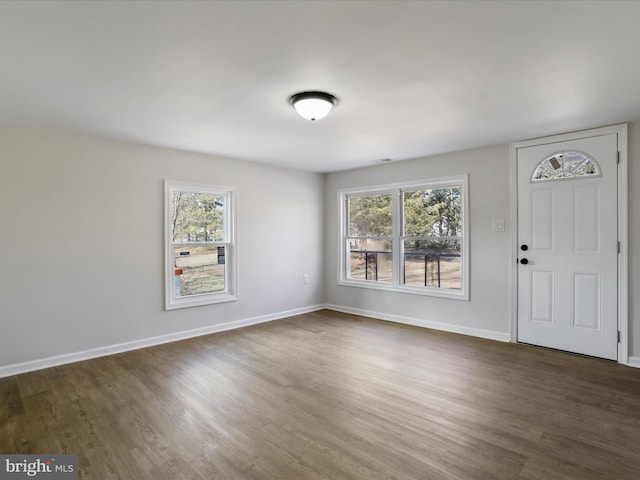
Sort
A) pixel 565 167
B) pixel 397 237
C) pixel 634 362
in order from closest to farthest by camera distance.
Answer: pixel 634 362
pixel 565 167
pixel 397 237

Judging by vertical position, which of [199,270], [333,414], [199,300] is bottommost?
[333,414]

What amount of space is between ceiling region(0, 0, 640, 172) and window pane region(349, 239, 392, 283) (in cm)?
226

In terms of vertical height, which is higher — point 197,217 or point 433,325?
point 197,217

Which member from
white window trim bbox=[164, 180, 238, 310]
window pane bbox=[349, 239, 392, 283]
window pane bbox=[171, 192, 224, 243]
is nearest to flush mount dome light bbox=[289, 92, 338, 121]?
white window trim bbox=[164, 180, 238, 310]

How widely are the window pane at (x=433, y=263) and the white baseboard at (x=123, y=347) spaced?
216 centimetres

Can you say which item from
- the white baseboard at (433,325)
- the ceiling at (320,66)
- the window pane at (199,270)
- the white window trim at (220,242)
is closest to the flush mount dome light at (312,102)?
the ceiling at (320,66)

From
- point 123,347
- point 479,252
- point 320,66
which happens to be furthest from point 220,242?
point 479,252

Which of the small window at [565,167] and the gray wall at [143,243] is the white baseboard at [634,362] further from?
the small window at [565,167]

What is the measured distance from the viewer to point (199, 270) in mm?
4781

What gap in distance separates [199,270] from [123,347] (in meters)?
1.27

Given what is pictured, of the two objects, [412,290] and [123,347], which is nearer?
[123,347]

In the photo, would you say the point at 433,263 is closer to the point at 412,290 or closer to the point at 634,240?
the point at 412,290

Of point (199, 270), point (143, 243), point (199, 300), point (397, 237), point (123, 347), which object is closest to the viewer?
point (123, 347)

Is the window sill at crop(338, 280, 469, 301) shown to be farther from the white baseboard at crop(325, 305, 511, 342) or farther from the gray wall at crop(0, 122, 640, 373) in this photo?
the white baseboard at crop(325, 305, 511, 342)
